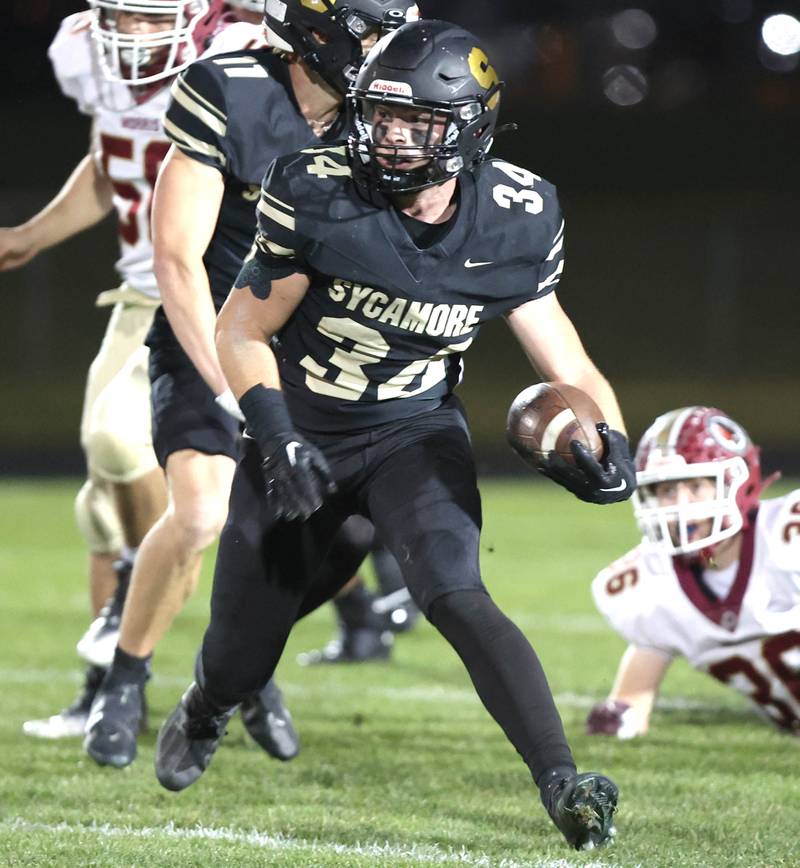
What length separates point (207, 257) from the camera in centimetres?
405

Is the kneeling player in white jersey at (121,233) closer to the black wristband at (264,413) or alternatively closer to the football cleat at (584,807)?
the black wristband at (264,413)

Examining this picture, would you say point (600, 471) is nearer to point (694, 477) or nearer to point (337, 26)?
point (694, 477)

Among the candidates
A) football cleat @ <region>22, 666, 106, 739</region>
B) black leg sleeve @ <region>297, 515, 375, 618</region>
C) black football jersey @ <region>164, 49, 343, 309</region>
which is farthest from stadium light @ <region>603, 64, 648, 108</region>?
black leg sleeve @ <region>297, 515, 375, 618</region>

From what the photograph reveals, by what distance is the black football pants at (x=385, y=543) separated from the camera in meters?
3.01

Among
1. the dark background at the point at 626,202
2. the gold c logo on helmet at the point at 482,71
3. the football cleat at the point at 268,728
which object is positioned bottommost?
the dark background at the point at 626,202

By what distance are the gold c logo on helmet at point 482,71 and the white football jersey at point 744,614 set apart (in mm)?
1610

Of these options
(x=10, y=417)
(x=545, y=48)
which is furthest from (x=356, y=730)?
(x=545, y=48)

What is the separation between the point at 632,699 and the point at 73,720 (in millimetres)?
1539

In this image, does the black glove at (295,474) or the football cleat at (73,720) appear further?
the football cleat at (73,720)

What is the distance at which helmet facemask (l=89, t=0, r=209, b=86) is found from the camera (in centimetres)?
416

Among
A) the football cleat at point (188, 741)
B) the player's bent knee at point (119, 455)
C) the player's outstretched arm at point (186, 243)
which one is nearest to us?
the football cleat at point (188, 741)

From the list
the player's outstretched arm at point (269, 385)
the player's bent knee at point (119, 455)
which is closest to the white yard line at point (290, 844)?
the player's outstretched arm at point (269, 385)

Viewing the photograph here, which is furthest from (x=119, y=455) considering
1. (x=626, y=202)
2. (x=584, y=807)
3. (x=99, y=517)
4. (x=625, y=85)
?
(x=625, y=85)

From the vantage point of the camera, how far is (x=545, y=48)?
2014 cm
